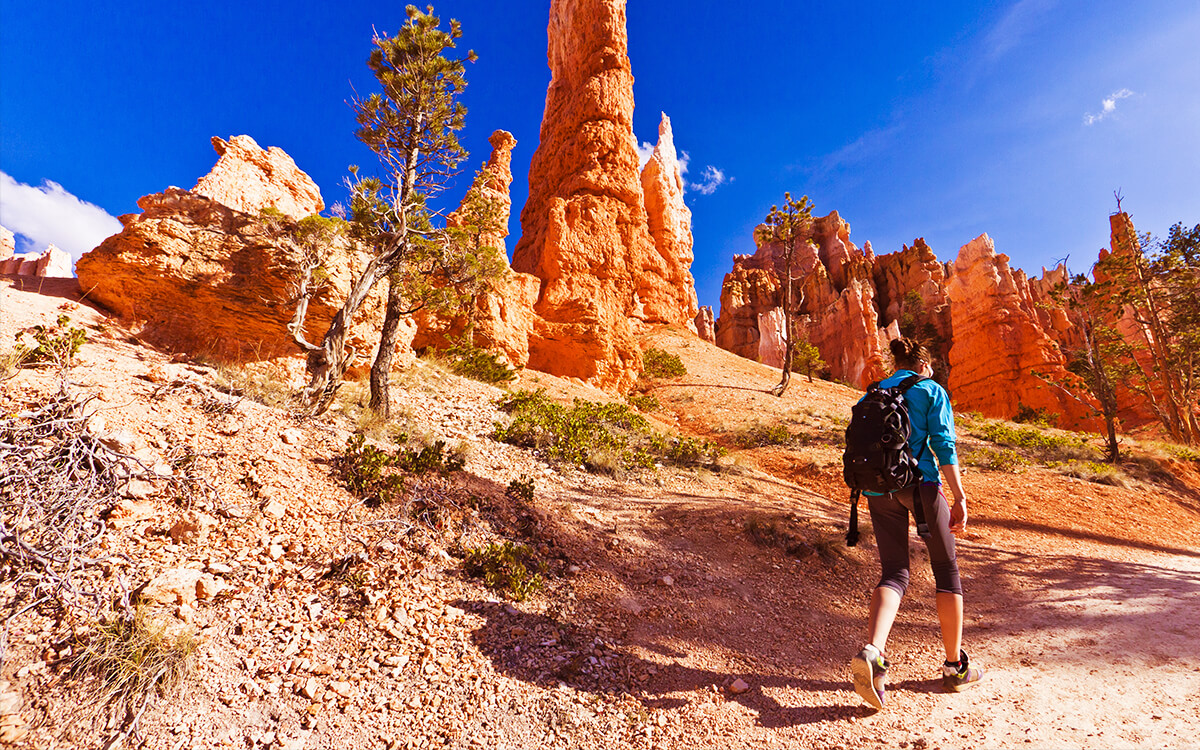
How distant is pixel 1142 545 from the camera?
780 cm

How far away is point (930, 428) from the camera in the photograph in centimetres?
329

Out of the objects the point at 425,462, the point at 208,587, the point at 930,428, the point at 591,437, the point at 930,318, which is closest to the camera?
the point at 208,587

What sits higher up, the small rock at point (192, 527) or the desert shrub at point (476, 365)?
the desert shrub at point (476, 365)

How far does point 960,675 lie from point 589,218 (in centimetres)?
2328

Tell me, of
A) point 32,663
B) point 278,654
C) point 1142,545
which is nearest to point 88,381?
point 32,663

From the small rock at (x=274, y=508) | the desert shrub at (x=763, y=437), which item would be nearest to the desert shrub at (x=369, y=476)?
the small rock at (x=274, y=508)

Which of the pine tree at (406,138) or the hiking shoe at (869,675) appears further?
the pine tree at (406,138)

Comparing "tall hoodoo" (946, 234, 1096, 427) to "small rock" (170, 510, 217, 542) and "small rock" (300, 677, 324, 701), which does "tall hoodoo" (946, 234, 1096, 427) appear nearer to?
"small rock" (300, 677, 324, 701)

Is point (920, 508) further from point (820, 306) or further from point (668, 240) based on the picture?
point (820, 306)

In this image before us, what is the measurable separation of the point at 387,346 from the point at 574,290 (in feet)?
41.8

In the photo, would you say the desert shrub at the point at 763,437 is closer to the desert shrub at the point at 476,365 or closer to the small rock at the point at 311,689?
the desert shrub at the point at 476,365

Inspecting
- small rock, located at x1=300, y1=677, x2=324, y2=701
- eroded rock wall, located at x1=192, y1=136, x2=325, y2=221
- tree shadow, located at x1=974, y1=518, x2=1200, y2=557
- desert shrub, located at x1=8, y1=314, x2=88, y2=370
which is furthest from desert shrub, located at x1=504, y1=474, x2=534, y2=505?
tree shadow, located at x1=974, y1=518, x2=1200, y2=557

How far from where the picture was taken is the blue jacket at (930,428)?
322 cm

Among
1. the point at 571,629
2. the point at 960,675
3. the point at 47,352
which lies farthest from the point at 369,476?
the point at 960,675
